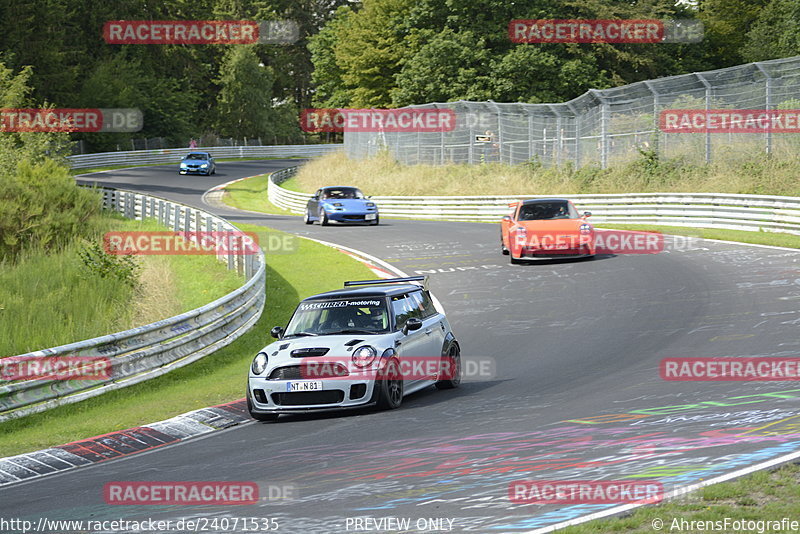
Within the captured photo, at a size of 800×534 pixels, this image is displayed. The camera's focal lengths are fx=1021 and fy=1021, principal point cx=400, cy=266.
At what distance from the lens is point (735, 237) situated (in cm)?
2602

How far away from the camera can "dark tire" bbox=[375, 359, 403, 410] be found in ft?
35.6

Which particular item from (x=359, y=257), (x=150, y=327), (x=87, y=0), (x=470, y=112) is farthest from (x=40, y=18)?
(x=150, y=327)

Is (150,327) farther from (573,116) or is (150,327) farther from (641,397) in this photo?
(573,116)

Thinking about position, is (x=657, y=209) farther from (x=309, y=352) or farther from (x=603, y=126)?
(x=309, y=352)

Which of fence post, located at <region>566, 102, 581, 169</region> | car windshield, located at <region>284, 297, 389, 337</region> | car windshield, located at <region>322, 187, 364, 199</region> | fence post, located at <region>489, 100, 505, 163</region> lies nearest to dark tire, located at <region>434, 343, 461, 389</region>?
car windshield, located at <region>284, 297, 389, 337</region>

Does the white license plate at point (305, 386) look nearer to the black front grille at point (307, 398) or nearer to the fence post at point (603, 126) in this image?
the black front grille at point (307, 398)

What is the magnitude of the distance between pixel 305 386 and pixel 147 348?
159 inches

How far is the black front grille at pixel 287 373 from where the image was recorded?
11.0 metres

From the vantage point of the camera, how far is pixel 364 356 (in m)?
10.9

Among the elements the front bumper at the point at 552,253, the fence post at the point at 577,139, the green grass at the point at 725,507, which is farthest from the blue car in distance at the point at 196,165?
→ the green grass at the point at 725,507

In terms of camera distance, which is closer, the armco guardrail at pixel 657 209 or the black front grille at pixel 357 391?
the black front grille at pixel 357 391

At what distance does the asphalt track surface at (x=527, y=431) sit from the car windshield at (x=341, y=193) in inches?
711

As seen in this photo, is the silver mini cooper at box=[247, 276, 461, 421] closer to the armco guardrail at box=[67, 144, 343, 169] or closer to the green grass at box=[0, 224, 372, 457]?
the green grass at box=[0, 224, 372, 457]

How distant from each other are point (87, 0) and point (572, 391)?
3639 inches
